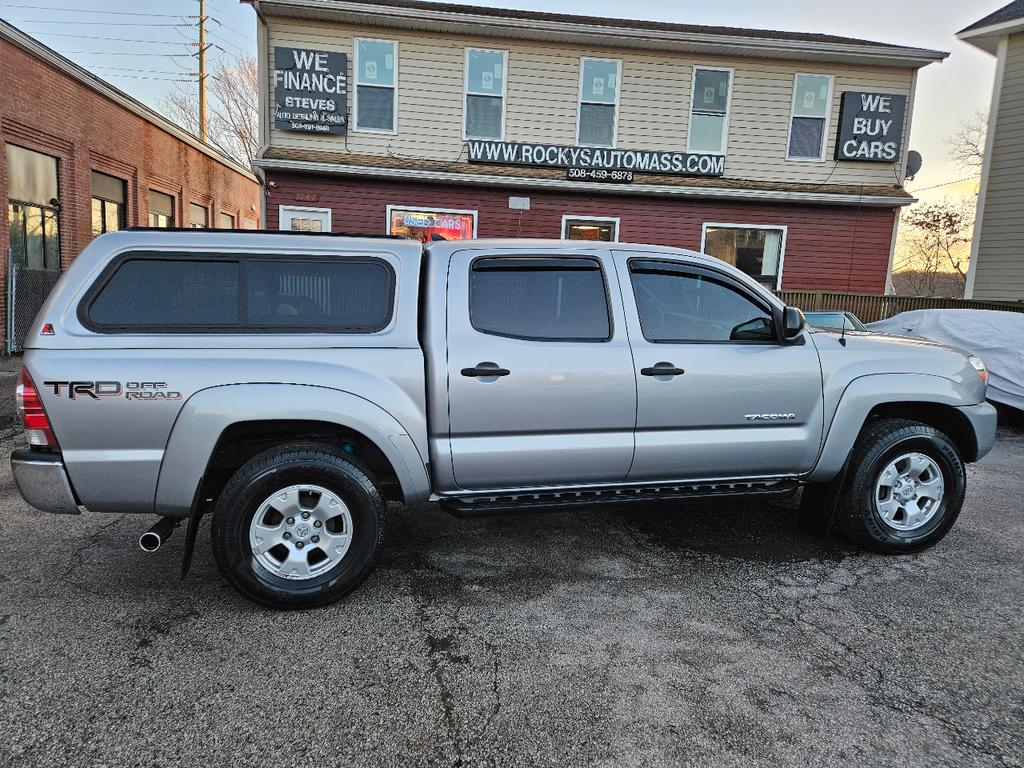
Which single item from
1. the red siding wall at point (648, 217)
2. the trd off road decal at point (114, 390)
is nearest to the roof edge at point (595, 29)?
the red siding wall at point (648, 217)

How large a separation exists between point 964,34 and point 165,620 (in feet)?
68.2

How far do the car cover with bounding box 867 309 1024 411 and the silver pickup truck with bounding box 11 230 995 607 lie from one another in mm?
4904

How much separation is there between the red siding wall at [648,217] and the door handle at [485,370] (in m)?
10.3

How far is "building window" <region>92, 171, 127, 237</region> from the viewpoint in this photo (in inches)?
604

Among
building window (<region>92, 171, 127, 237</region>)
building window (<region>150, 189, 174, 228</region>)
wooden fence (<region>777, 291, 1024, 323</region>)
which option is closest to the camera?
wooden fence (<region>777, 291, 1024, 323</region>)

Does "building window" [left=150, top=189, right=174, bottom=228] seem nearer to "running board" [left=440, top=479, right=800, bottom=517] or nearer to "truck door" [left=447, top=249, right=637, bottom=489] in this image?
"truck door" [left=447, top=249, right=637, bottom=489]

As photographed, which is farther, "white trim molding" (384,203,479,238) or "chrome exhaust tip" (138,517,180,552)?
"white trim molding" (384,203,479,238)

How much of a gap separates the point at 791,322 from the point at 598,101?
1132 cm

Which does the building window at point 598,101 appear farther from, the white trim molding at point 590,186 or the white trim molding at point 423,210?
the white trim molding at point 423,210

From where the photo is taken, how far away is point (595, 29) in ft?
42.1

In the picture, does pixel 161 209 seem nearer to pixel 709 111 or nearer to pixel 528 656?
pixel 709 111

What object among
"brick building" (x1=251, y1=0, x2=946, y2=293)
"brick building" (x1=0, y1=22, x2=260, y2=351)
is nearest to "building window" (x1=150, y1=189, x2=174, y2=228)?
"brick building" (x1=0, y1=22, x2=260, y2=351)

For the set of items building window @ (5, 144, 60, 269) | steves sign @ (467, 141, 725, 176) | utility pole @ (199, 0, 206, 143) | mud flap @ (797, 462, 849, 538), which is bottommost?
mud flap @ (797, 462, 849, 538)

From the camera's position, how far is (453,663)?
2863 mm
